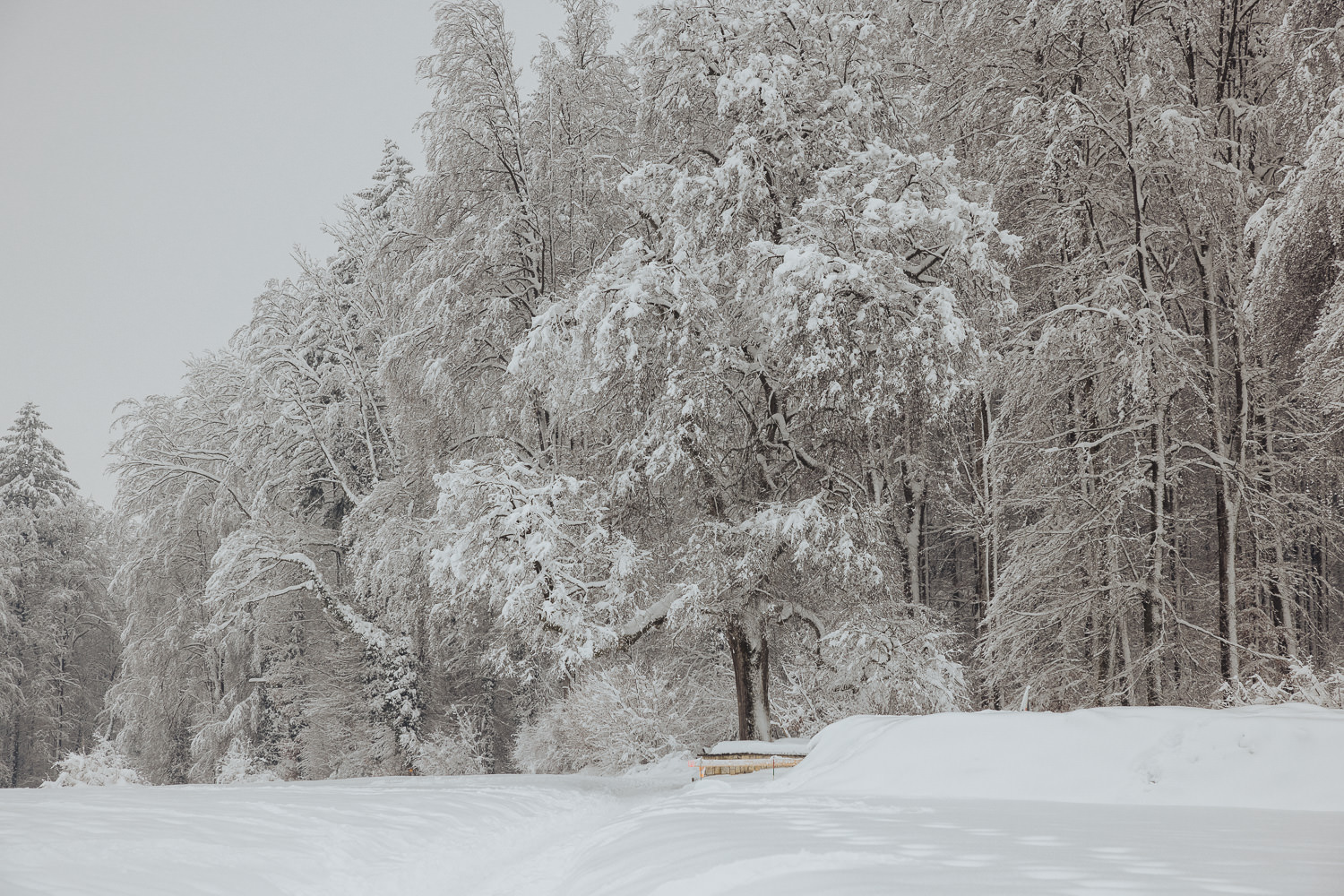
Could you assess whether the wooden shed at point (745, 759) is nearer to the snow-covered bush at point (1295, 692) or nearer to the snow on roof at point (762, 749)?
the snow on roof at point (762, 749)

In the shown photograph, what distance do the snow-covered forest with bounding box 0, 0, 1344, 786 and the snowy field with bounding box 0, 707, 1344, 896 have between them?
2579 mm

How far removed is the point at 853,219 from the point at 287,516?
16.3 metres

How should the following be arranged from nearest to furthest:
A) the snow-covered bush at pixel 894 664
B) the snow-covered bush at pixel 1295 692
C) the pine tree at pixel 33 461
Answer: the snow-covered bush at pixel 1295 692 → the snow-covered bush at pixel 894 664 → the pine tree at pixel 33 461

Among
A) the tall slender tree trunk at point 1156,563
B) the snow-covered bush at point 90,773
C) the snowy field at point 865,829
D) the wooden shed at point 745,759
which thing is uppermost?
the tall slender tree trunk at point 1156,563

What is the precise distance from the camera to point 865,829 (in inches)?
163

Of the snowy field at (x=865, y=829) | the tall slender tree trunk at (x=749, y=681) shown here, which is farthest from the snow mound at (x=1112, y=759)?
the tall slender tree trunk at (x=749, y=681)

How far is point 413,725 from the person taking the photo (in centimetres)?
1869

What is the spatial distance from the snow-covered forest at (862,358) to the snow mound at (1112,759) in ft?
7.81

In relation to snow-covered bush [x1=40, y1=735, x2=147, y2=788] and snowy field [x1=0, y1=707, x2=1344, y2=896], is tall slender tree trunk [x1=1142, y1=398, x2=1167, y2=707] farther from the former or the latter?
snow-covered bush [x1=40, y1=735, x2=147, y2=788]

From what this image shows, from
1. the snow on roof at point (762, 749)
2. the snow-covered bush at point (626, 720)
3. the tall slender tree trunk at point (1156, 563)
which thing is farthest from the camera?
the snow-covered bush at point (626, 720)

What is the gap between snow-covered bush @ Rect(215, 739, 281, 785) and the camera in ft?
57.5

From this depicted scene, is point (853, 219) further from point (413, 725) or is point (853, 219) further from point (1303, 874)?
point (413, 725)

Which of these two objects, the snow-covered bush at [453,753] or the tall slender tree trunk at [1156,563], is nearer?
the tall slender tree trunk at [1156,563]

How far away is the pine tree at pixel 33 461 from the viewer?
34.2 meters
